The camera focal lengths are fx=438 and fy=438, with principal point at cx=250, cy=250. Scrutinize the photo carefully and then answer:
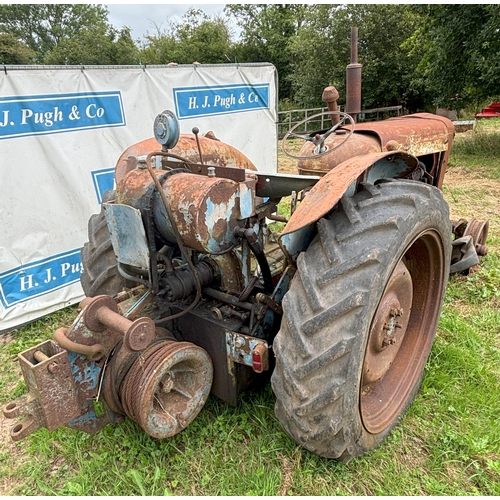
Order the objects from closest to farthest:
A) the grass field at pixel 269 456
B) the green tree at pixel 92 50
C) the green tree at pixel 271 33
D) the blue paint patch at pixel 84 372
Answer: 1. the blue paint patch at pixel 84 372
2. the grass field at pixel 269 456
3. the green tree at pixel 271 33
4. the green tree at pixel 92 50

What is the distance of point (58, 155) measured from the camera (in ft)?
13.8

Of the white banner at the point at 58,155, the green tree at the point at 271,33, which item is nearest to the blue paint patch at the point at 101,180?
the white banner at the point at 58,155

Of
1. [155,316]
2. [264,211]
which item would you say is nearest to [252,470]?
[155,316]

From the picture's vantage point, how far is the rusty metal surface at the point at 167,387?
1.87 metres

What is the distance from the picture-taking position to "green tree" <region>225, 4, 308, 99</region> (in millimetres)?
27969

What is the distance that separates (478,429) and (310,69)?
21.1 metres

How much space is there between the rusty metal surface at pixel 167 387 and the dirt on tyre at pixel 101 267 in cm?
81

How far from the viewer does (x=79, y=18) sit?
3853 cm

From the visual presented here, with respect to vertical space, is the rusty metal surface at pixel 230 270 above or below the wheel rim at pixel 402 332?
above

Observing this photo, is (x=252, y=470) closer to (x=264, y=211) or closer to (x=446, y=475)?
(x=446, y=475)

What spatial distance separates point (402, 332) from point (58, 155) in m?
3.48

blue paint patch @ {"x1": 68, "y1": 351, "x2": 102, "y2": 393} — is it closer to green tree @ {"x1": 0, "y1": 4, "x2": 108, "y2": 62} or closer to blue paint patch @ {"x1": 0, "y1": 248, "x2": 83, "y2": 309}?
blue paint patch @ {"x1": 0, "y1": 248, "x2": 83, "y2": 309}

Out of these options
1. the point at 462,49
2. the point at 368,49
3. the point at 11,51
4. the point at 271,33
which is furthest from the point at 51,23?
the point at 462,49

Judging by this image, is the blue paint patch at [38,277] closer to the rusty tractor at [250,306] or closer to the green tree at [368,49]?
the rusty tractor at [250,306]
